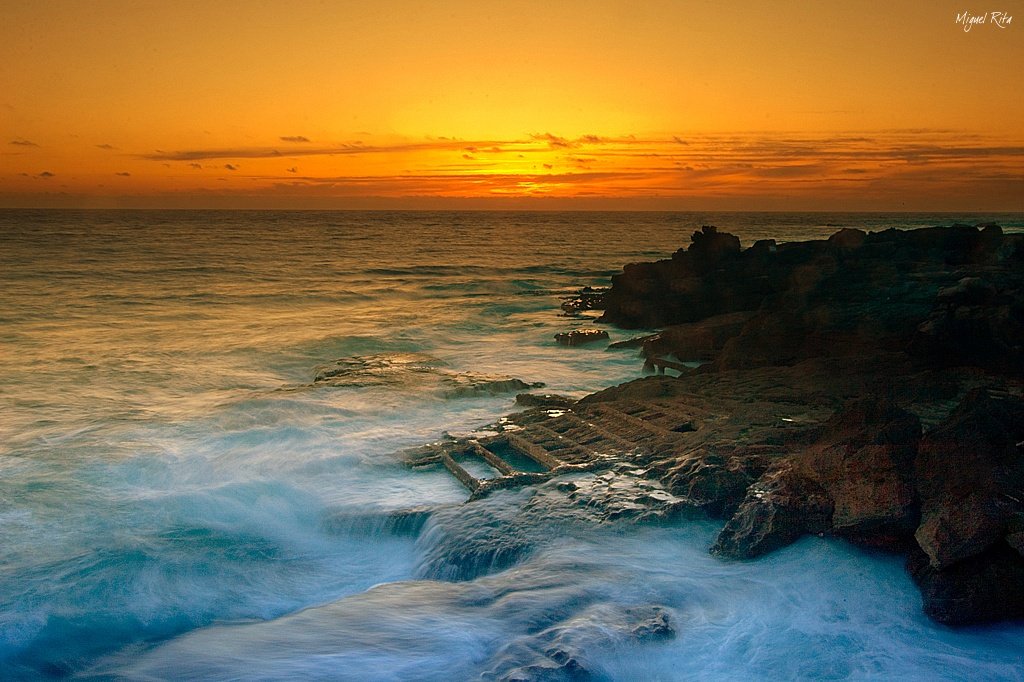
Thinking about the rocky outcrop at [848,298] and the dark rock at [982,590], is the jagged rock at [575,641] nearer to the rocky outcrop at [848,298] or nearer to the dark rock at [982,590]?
the dark rock at [982,590]

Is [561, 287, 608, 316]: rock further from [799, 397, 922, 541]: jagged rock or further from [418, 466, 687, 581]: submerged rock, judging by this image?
[799, 397, 922, 541]: jagged rock

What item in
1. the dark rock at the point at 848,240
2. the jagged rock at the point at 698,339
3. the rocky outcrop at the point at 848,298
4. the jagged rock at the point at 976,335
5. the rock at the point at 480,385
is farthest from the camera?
the dark rock at the point at 848,240

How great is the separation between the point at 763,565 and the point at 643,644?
1.39 m

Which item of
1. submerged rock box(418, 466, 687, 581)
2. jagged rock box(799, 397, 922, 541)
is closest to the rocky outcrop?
jagged rock box(799, 397, 922, 541)

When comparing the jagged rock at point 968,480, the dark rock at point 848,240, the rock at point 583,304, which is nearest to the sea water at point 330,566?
the jagged rock at point 968,480

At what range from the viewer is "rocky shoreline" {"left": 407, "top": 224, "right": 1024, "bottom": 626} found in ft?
16.4

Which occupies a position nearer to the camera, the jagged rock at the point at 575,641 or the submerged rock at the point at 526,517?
the jagged rock at the point at 575,641

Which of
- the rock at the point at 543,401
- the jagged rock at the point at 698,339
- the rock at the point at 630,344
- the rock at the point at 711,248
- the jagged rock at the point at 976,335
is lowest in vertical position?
the rock at the point at 543,401

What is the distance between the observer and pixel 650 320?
18.8m

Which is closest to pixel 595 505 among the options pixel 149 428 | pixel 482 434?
pixel 482 434

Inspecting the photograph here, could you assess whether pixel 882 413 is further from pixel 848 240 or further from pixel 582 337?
pixel 848 240

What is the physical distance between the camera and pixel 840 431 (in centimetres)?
626

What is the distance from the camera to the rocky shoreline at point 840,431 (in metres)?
5.00

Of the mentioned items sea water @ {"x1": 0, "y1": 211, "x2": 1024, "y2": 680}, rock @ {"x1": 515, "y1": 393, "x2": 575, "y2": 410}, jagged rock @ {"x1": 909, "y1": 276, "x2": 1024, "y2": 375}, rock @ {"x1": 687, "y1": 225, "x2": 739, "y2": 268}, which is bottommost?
sea water @ {"x1": 0, "y1": 211, "x2": 1024, "y2": 680}
